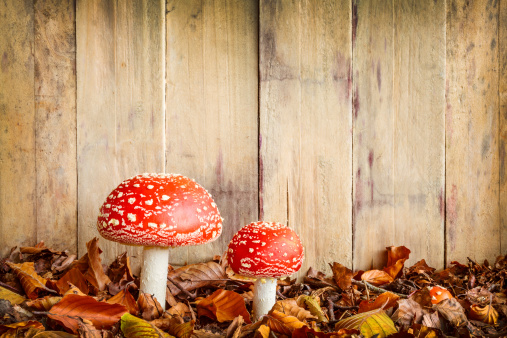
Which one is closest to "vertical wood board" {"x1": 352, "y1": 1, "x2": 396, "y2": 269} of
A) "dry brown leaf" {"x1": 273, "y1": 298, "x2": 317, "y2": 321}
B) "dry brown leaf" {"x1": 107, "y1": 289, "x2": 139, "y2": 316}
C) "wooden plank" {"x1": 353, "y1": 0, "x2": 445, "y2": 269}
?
"wooden plank" {"x1": 353, "y1": 0, "x2": 445, "y2": 269}

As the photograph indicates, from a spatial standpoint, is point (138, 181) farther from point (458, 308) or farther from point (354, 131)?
point (458, 308)

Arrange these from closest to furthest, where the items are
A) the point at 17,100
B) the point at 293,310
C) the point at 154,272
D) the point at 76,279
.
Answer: the point at 293,310 → the point at 154,272 → the point at 76,279 → the point at 17,100

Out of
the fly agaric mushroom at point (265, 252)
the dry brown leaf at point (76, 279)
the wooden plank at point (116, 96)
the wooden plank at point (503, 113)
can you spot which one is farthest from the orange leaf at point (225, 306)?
the wooden plank at point (503, 113)

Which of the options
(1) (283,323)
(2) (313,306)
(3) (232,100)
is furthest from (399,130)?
(1) (283,323)

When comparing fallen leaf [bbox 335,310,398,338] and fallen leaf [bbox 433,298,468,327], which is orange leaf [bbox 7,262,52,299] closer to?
fallen leaf [bbox 335,310,398,338]

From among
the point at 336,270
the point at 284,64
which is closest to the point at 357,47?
the point at 284,64

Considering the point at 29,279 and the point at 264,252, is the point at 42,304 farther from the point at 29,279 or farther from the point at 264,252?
the point at 264,252
